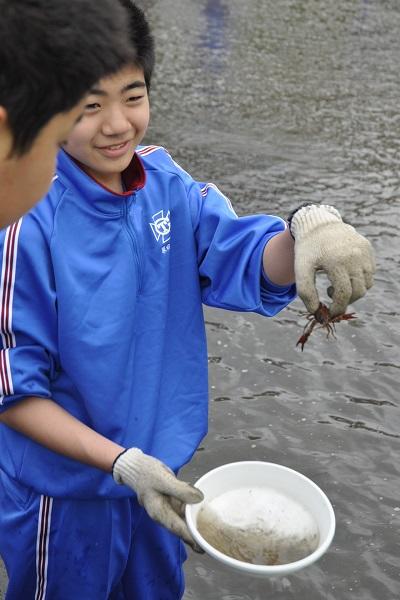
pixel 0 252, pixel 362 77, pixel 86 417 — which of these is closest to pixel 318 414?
pixel 86 417

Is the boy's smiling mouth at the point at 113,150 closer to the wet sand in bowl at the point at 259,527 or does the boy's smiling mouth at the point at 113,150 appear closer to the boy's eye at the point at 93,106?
the boy's eye at the point at 93,106

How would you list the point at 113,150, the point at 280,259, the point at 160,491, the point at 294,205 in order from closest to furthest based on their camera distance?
the point at 160,491 → the point at 113,150 → the point at 280,259 → the point at 294,205

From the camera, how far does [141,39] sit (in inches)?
100

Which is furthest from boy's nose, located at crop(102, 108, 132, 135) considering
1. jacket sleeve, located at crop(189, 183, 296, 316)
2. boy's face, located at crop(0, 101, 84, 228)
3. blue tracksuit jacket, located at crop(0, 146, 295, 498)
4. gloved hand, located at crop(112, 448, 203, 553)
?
gloved hand, located at crop(112, 448, 203, 553)

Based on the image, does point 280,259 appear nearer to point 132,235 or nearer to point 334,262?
point 334,262

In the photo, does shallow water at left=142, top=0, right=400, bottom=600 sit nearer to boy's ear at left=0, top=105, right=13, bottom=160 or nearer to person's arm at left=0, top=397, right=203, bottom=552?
person's arm at left=0, top=397, right=203, bottom=552

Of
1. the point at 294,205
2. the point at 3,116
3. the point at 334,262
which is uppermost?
the point at 3,116

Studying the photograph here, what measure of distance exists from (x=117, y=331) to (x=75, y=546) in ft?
2.53

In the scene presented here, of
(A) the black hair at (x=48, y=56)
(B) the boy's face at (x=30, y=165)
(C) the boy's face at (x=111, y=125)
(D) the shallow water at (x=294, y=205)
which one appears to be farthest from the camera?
(D) the shallow water at (x=294, y=205)

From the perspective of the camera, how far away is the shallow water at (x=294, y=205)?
13.8ft

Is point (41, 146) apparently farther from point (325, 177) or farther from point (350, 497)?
point (325, 177)

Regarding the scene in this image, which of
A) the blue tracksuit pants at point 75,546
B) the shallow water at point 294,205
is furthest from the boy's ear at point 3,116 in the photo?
the shallow water at point 294,205

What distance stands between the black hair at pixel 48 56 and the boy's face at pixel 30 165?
2 centimetres

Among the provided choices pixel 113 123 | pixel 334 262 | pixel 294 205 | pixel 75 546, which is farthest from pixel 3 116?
pixel 294 205
